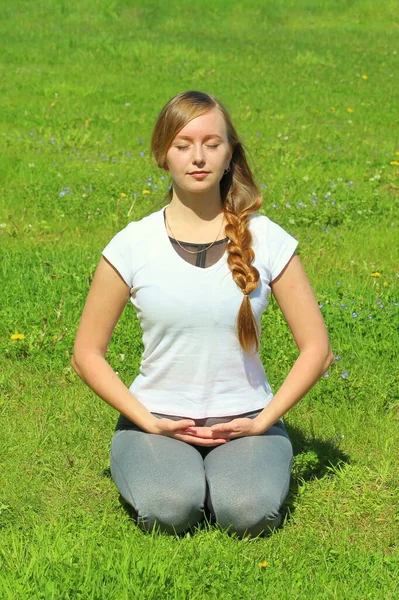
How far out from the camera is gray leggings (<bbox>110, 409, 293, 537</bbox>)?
3604 millimetres

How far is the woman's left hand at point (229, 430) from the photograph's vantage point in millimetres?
3664

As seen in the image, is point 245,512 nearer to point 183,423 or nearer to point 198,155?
point 183,423

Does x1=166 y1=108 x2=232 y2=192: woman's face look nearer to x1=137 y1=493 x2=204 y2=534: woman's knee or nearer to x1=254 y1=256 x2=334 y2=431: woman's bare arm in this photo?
x1=254 y1=256 x2=334 y2=431: woman's bare arm

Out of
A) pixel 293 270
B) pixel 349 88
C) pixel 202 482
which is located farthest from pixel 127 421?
pixel 349 88

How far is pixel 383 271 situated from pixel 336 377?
6.00 feet

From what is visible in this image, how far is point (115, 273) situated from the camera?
12.4 ft

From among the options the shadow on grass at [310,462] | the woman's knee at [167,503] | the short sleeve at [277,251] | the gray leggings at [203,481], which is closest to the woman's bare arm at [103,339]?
the gray leggings at [203,481]

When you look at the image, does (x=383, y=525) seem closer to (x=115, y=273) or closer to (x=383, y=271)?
(x=115, y=273)

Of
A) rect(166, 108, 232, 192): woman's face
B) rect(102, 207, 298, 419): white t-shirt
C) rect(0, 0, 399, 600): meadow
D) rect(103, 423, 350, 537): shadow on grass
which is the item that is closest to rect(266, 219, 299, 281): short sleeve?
rect(102, 207, 298, 419): white t-shirt

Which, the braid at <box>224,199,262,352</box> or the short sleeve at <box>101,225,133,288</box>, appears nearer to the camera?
the braid at <box>224,199,262,352</box>

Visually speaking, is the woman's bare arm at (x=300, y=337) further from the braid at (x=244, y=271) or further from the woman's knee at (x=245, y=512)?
the woman's knee at (x=245, y=512)

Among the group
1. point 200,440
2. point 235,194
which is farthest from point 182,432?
point 235,194

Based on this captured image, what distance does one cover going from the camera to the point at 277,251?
12.3 ft

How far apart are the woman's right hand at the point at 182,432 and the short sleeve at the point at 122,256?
1.84ft
